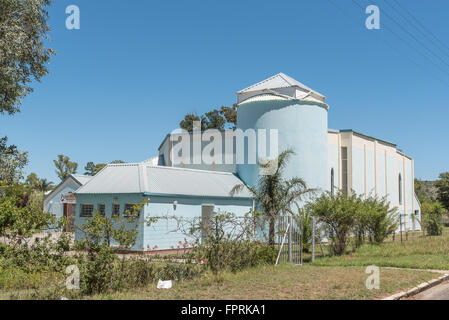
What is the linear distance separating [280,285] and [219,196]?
17277 millimetres

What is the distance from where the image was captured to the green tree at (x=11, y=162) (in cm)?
1853

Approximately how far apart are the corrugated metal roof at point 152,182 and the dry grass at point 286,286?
1214 centimetres

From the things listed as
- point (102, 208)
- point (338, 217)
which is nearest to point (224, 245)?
point (338, 217)

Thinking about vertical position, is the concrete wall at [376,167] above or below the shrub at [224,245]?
above

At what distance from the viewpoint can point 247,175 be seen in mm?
33375

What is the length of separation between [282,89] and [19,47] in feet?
64.5

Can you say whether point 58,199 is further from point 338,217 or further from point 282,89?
point 338,217

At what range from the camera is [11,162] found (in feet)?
61.2

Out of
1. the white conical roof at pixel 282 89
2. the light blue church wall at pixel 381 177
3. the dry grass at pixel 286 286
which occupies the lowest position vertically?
the dry grass at pixel 286 286

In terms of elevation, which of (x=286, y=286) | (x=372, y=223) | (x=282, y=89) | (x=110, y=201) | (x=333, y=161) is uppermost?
(x=282, y=89)

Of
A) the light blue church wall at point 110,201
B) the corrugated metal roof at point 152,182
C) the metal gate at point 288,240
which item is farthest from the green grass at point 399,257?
the corrugated metal roof at point 152,182

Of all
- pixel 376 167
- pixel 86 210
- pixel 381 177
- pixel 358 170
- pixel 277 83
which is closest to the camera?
pixel 86 210

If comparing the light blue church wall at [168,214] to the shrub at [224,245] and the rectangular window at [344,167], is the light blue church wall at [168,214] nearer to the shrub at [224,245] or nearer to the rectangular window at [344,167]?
the shrub at [224,245]

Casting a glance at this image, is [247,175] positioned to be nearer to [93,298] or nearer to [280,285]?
[280,285]
